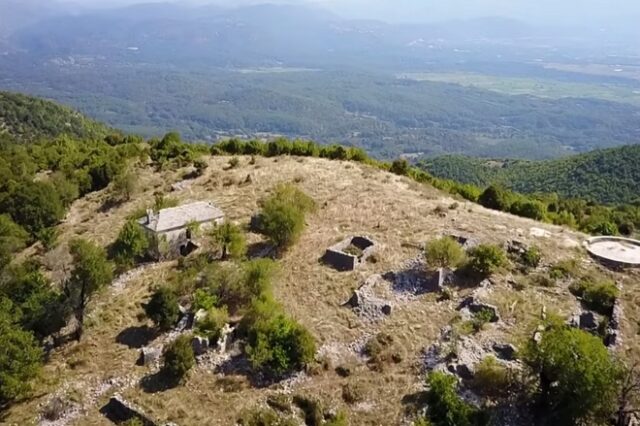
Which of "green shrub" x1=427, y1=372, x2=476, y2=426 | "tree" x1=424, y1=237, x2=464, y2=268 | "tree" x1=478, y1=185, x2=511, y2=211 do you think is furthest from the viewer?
"tree" x1=478, y1=185, x2=511, y2=211

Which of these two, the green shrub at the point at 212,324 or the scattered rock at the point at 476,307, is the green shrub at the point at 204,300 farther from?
the scattered rock at the point at 476,307

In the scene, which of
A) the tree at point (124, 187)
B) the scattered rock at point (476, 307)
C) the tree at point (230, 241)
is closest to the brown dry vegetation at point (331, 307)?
the scattered rock at point (476, 307)

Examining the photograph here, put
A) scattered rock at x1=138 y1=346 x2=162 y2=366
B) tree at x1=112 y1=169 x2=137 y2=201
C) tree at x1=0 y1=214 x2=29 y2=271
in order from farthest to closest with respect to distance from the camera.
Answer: tree at x1=112 y1=169 x2=137 y2=201, tree at x1=0 y1=214 x2=29 y2=271, scattered rock at x1=138 y1=346 x2=162 y2=366

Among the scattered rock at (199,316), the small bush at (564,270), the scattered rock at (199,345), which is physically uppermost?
the small bush at (564,270)

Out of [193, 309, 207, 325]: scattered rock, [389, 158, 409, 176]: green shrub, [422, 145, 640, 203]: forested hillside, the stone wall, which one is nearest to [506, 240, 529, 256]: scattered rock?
the stone wall

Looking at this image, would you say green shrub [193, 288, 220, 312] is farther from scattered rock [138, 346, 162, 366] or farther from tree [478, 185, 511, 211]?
tree [478, 185, 511, 211]

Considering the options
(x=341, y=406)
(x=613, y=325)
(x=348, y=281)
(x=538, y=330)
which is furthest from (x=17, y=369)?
(x=613, y=325)
